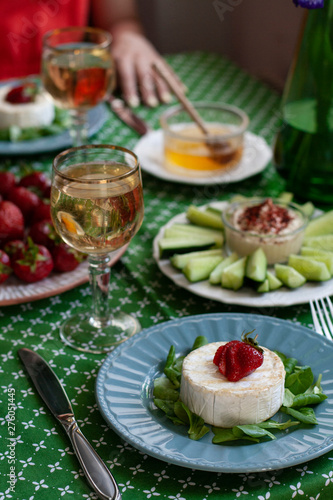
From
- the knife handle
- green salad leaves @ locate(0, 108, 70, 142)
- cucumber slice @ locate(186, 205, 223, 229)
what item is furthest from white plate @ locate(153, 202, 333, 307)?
green salad leaves @ locate(0, 108, 70, 142)

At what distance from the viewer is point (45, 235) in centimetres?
139

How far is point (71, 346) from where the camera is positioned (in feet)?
4.01

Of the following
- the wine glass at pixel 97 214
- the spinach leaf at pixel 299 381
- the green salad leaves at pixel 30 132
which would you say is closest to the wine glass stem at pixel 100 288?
Answer: the wine glass at pixel 97 214

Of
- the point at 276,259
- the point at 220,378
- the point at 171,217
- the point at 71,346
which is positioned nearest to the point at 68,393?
the point at 71,346

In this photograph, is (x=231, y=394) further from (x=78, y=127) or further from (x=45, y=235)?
(x=78, y=127)

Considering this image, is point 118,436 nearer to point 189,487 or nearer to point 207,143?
point 189,487

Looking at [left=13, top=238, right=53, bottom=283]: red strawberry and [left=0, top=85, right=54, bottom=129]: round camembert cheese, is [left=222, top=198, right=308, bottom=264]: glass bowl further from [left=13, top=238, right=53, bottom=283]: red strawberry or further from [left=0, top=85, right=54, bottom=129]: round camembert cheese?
[left=0, top=85, right=54, bottom=129]: round camembert cheese

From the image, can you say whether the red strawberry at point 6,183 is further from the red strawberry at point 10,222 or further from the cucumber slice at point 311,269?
the cucumber slice at point 311,269

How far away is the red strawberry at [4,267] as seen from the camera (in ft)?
4.37

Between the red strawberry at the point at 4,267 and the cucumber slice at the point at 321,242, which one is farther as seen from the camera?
the cucumber slice at the point at 321,242

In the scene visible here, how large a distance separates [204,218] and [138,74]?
1.10 meters

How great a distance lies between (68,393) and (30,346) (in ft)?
0.56

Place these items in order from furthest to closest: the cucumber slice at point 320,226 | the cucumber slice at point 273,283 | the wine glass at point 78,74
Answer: the wine glass at point 78,74 → the cucumber slice at point 320,226 → the cucumber slice at point 273,283

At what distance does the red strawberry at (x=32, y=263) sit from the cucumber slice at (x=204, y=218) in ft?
1.30
